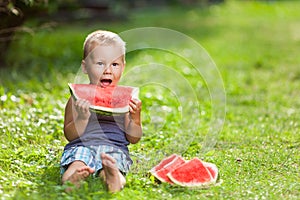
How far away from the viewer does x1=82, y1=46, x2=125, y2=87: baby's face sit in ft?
14.4

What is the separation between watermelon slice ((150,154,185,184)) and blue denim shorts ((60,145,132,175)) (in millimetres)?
200

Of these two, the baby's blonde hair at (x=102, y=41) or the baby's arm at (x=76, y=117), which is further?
the baby's blonde hair at (x=102, y=41)

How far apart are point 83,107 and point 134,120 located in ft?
1.29

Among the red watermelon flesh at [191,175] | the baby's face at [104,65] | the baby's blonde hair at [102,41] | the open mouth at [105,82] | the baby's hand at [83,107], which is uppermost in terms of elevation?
the baby's blonde hair at [102,41]

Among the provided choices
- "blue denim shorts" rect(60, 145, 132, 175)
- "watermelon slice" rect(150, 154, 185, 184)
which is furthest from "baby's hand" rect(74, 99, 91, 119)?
"watermelon slice" rect(150, 154, 185, 184)

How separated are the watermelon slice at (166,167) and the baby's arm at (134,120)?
26cm

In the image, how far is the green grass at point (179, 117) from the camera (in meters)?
4.10

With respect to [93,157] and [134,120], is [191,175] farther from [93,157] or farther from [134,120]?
[93,157]

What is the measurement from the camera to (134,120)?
437 centimetres

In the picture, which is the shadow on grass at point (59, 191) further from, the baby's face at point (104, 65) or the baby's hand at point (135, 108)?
the baby's face at point (104, 65)

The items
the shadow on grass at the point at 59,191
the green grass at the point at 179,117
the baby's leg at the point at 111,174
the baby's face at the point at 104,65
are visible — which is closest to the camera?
the shadow on grass at the point at 59,191

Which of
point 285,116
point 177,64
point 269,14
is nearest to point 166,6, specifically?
point 269,14

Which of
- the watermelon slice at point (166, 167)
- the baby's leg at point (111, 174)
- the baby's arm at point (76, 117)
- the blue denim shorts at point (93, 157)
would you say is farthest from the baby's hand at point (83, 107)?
the watermelon slice at point (166, 167)

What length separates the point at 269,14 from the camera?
46.0 feet
